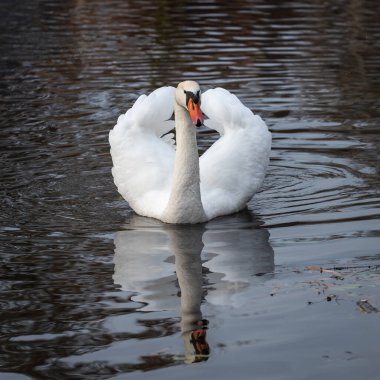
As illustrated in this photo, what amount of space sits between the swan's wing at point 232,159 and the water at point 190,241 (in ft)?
0.70

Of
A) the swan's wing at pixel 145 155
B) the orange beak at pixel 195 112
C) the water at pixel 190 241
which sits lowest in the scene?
the water at pixel 190 241

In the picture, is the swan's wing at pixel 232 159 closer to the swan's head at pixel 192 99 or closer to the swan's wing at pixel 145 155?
the swan's wing at pixel 145 155

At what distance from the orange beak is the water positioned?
104 centimetres

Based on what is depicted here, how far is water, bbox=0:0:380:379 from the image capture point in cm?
646

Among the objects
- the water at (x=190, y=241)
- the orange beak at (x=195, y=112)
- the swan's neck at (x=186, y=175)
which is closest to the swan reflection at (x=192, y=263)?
the water at (x=190, y=241)

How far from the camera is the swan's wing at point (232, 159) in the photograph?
9.80 metres

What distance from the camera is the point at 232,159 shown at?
10.0 meters

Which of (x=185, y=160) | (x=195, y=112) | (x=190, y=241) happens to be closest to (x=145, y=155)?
(x=185, y=160)

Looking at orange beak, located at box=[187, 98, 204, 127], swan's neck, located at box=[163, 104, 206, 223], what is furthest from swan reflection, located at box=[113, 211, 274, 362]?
orange beak, located at box=[187, 98, 204, 127]

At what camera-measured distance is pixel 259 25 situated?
79.3 ft

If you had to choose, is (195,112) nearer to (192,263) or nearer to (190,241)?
(190,241)

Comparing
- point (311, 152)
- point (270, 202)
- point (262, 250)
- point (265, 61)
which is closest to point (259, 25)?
point (265, 61)

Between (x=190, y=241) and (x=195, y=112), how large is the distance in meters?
1.10

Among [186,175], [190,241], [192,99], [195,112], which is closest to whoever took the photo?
[195,112]
